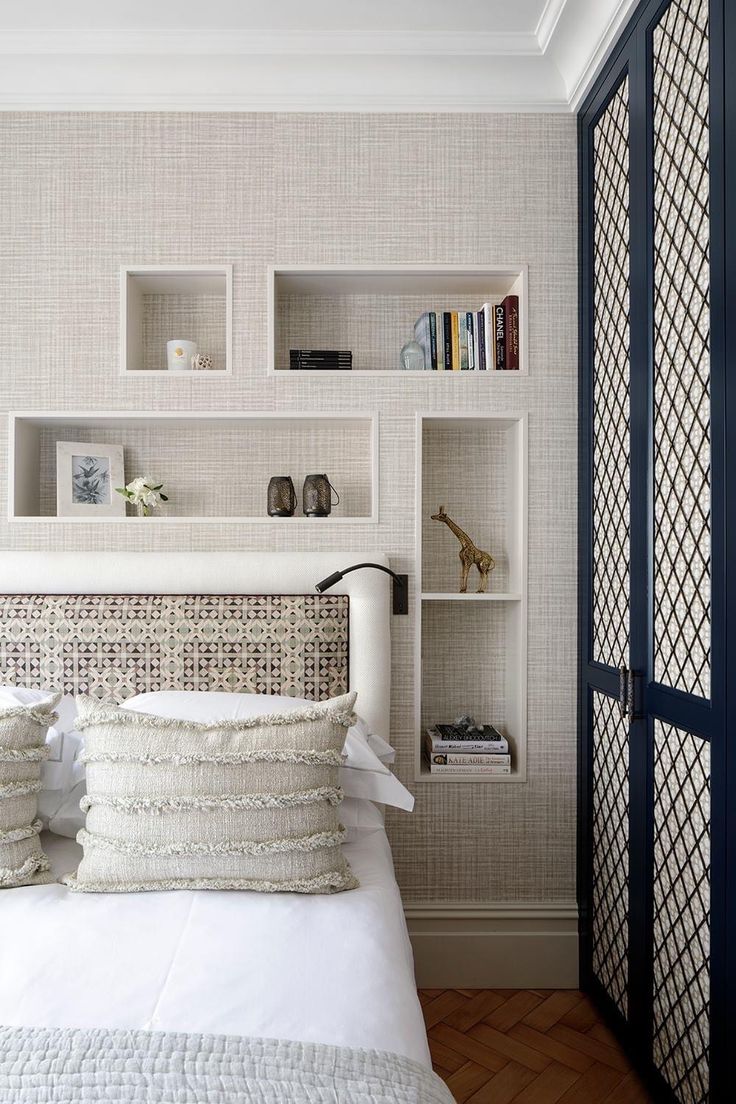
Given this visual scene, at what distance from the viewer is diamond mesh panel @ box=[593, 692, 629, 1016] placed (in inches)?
81.8

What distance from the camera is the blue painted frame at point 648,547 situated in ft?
4.94

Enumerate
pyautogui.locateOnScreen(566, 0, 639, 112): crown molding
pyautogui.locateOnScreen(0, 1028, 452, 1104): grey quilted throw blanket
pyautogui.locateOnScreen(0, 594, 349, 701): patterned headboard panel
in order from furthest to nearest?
pyautogui.locateOnScreen(0, 594, 349, 701): patterned headboard panel → pyautogui.locateOnScreen(566, 0, 639, 112): crown molding → pyautogui.locateOnScreen(0, 1028, 452, 1104): grey quilted throw blanket

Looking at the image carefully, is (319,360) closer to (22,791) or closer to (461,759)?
(461,759)

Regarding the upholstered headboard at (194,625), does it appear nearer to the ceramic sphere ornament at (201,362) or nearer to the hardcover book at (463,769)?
the hardcover book at (463,769)

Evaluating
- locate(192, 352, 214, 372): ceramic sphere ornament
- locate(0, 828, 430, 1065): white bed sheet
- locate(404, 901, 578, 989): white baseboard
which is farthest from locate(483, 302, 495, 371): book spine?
locate(404, 901, 578, 989): white baseboard

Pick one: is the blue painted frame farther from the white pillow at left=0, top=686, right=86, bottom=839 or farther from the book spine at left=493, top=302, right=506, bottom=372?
the white pillow at left=0, top=686, right=86, bottom=839

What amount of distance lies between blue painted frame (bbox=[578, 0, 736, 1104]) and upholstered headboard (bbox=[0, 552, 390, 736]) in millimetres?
717

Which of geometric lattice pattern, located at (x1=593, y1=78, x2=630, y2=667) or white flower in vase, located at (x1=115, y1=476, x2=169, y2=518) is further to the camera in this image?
white flower in vase, located at (x1=115, y1=476, x2=169, y2=518)

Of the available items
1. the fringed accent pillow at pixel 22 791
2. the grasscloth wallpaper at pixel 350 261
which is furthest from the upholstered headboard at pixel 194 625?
the fringed accent pillow at pixel 22 791

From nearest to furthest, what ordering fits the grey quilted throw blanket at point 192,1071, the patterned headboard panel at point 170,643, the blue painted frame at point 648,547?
the grey quilted throw blanket at point 192,1071 → the blue painted frame at point 648,547 → the patterned headboard panel at point 170,643

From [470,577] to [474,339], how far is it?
779 mm

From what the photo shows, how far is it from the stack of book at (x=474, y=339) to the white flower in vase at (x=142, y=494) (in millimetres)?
942

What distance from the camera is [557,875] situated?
245 centimetres

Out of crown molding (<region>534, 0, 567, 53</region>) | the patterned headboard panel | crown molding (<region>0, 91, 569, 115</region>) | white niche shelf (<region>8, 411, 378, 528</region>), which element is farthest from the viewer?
white niche shelf (<region>8, 411, 378, 528</region>)
